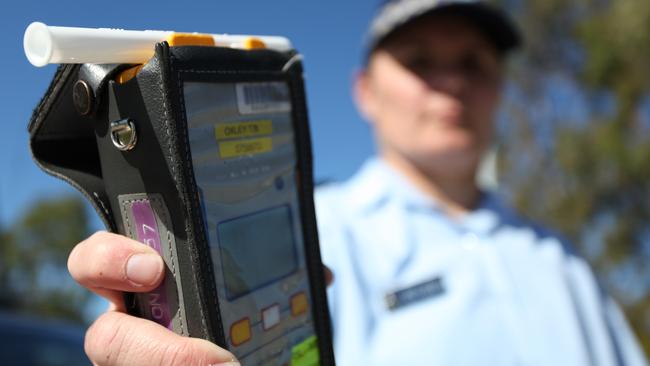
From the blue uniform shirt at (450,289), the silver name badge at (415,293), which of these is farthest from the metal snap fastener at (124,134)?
the silver name badge at (415,293)

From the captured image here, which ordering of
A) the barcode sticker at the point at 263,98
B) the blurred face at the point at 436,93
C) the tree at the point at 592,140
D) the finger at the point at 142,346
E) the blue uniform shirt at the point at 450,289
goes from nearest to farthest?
1. the finger at the point at 142,346
2. the barcode sticker at the point at 263,98
3. the blue uniform shirt at the point at 450,289
4. the blurred face at the point at 436,93
5. the tree at the point at 592,140

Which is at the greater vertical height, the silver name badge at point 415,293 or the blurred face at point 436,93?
the blurred face at point 436,93

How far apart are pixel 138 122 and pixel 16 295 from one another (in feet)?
14.5

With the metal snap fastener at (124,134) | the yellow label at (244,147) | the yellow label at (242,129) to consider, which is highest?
the metal snap fastener at (124,134)

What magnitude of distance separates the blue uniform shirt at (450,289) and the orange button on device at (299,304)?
71 centimetres

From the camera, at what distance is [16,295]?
4.62 m

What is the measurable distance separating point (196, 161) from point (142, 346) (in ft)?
0.65

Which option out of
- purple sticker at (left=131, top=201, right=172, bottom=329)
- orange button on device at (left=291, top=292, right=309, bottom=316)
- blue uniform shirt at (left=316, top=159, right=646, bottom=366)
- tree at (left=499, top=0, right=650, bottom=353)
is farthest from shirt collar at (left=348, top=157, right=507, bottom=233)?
tree at (left=499, top=0, right=650, bottom=353)

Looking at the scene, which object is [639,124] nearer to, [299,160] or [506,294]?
[506,294]

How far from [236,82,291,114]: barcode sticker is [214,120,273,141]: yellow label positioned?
0.05 ft

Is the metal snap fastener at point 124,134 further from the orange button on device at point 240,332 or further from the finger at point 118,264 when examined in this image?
the orange button on device at point 240,332

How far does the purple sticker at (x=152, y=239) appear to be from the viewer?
28.5 inches

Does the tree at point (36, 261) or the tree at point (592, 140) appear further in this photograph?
the tree at point (592, 140)

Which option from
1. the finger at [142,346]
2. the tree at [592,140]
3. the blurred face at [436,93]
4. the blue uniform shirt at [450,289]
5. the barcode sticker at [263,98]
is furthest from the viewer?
the tree at [592,140]
